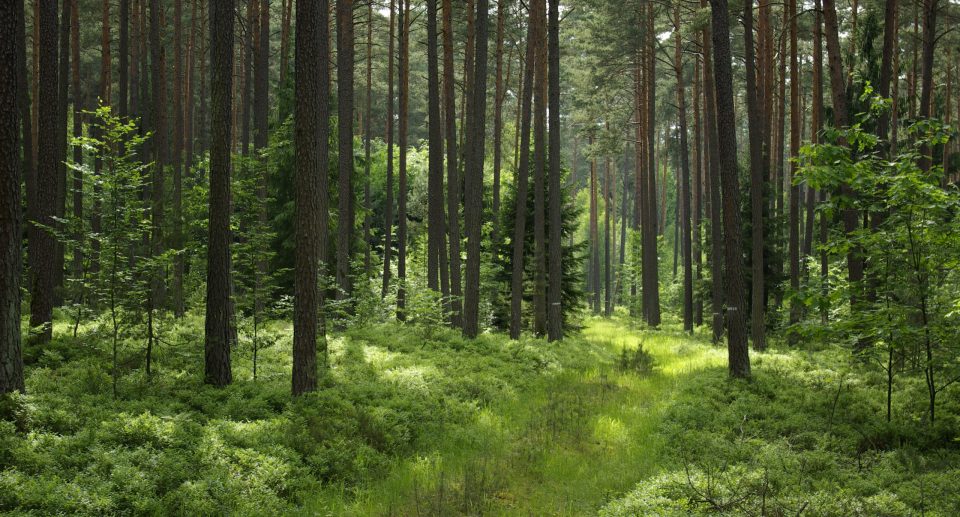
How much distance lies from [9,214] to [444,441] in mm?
6297

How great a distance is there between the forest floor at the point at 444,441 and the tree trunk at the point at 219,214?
18.2 inches

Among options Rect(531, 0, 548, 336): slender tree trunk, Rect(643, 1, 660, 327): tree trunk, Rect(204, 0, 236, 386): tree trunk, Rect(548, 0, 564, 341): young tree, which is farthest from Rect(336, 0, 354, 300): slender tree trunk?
Rect(643, 1, 660, 327): tree trunk

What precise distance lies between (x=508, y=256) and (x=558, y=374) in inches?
334

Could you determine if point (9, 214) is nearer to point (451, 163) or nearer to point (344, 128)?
point (344, 128)

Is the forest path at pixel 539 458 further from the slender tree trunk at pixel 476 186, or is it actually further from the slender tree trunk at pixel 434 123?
the slender tree trunk at pixel 434 123

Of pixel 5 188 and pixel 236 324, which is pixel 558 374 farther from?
pixel 5 188

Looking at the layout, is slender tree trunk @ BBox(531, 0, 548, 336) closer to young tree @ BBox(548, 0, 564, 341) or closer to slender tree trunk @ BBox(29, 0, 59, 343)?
young tree @ BBox(548, 0, 564, 341)

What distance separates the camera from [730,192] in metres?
12.8

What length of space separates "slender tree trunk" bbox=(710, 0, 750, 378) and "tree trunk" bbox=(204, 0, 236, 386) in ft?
29.9

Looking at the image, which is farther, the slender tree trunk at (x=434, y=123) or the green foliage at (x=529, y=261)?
the green foliage at (x=529, y=261)

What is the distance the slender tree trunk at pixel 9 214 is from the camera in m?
7.28

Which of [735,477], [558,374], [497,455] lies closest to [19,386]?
[497,455]

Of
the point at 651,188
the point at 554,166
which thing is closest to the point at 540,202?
the point at 554,166

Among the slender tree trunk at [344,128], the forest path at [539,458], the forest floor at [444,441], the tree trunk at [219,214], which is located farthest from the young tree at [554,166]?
the tree trunk at [219,214]
